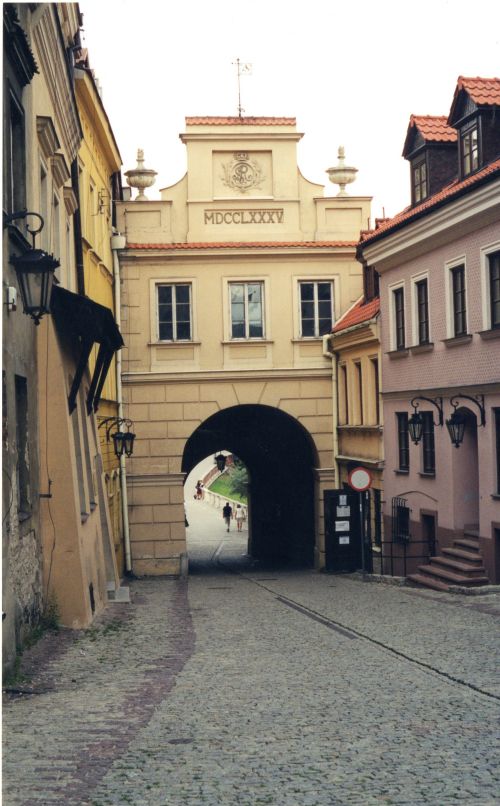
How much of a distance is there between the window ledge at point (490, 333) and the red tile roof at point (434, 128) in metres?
6.15

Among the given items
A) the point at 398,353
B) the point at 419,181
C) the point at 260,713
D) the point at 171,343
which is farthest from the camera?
the point at 171,343

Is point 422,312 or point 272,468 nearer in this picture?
point 422,312

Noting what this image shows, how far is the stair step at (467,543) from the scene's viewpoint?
68.3ft

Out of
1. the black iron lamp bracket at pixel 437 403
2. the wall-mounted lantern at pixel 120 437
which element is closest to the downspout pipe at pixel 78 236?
the wall-mounted lantern at pixel 120 437

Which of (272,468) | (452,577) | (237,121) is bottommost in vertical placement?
(452,577)

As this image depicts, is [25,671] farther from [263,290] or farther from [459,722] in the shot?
[263,290]

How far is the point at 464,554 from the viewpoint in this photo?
20734mm

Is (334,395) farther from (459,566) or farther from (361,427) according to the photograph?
(459,566)

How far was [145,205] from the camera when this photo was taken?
95.3 feet

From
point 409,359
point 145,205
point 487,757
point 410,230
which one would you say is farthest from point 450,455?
point 487,757

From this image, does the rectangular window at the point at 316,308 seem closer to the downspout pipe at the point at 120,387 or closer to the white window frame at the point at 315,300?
the white window frame at the point at 315,300

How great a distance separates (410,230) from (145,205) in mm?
8562

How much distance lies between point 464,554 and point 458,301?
16.1 ft

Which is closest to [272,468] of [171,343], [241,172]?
[171,343]
